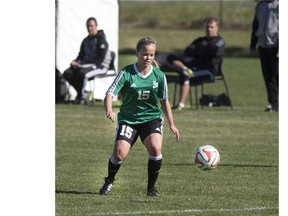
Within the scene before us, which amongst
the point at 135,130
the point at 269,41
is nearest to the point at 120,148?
the point at 135,130

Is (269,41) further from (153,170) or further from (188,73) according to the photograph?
(153,170)

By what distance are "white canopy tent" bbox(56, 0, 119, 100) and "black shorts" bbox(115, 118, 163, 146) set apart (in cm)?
1157

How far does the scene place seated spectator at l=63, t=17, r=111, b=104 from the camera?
20.8 m

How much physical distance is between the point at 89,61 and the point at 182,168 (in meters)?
9.08

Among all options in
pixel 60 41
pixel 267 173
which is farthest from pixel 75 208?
pixel 60 41

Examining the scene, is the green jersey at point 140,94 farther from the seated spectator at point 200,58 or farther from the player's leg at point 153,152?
the seated spectator at point 200,58

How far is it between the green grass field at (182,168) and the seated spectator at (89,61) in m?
0.55

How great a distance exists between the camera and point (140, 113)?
10312 mm
